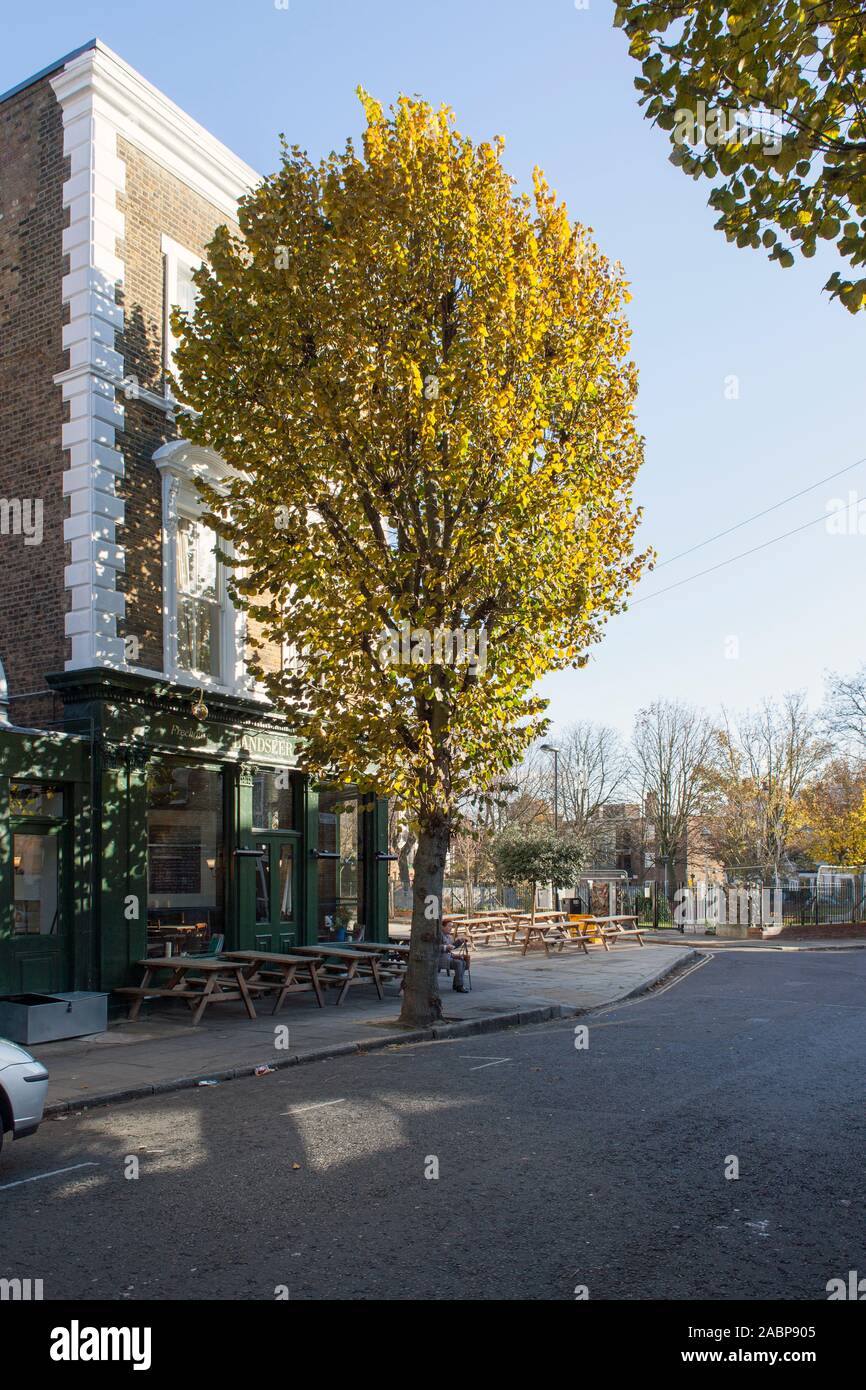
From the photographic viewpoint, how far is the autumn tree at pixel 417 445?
1341cm

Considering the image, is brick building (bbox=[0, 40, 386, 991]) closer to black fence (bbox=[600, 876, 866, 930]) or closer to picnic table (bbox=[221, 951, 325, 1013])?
picnic table (bbox=[221, 951, 325, 1013])

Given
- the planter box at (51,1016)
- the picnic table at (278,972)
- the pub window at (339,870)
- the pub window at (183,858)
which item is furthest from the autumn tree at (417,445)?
the pub window at (339,870)

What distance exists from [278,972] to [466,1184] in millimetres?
9969

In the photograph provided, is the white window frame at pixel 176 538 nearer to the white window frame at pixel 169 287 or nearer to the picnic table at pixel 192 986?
the white window frame at pixel 169 287

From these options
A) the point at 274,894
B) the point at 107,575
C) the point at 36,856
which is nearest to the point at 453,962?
the point at 274,894

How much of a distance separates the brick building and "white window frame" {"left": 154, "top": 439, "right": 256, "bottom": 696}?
0.03m

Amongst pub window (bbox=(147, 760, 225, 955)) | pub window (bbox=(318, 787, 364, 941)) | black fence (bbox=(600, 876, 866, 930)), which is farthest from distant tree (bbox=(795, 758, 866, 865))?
Answer: pub window (bbox=(147, 760, 225, 955))

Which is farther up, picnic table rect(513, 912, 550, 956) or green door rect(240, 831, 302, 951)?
green door rect(240, 831, 302, 951)

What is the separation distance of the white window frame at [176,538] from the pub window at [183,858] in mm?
1392

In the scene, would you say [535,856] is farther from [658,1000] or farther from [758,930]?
[658,1000]

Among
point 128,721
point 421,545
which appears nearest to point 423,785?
point 421,545

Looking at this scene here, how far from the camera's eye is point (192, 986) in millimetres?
15602

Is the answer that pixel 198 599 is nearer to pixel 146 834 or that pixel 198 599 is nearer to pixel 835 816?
pixel 146 834

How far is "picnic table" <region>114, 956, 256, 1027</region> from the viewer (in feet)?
47.2
